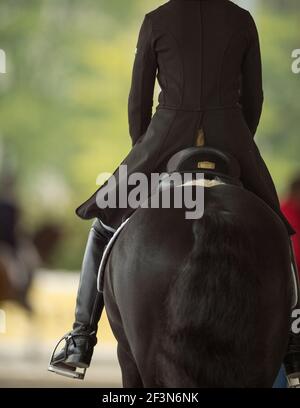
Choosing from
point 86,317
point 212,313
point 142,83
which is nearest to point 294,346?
point 212,313

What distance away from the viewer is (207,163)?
4.07m

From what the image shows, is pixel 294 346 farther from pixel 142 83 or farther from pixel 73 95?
pixel 73 95

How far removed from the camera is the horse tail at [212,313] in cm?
366

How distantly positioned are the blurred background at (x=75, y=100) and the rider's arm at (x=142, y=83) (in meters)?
11.4

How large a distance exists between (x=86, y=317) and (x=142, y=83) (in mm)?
1033

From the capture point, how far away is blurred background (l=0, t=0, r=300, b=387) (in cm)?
1636

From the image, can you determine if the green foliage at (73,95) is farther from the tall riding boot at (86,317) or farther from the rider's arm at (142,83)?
the rider's arm at (142,83)

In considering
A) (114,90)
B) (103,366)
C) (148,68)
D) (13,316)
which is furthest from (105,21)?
(148,68)

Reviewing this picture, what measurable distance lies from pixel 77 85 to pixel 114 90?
0.61 metres

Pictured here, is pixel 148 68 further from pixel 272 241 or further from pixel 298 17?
pixel 298 17

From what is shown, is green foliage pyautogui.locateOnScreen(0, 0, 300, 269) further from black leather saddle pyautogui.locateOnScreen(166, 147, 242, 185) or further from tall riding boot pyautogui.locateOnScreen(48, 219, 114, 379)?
black leather saddle pyautogui.locateOnScreen(166, 147, 242, 185)

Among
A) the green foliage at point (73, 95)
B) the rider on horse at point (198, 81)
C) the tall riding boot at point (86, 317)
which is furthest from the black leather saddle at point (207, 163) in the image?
the green foliage at point (73, 95)

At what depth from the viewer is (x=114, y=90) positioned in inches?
669

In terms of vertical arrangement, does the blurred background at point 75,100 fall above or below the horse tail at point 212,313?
above
